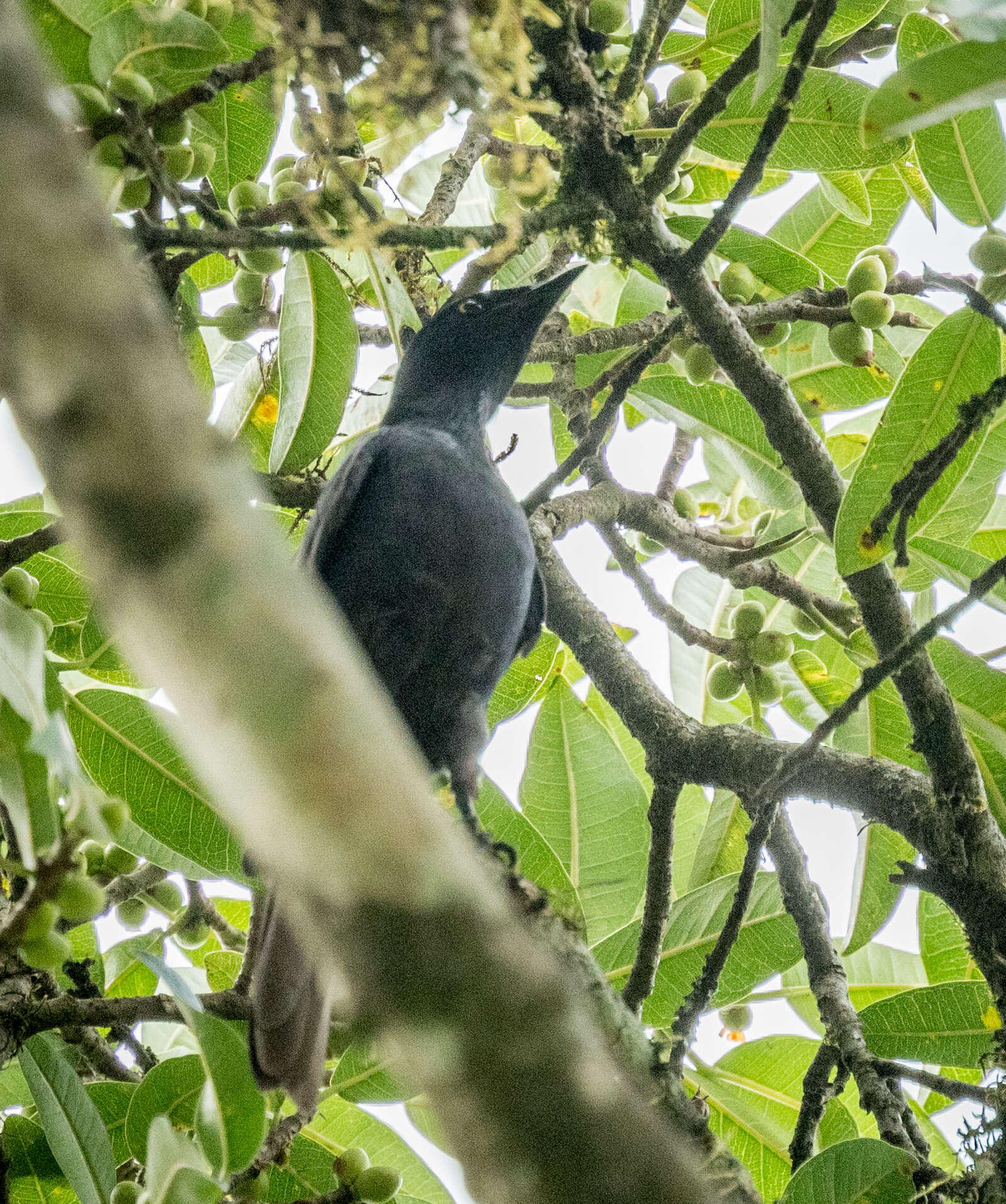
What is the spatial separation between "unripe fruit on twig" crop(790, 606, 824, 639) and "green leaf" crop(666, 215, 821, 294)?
34.6 inches

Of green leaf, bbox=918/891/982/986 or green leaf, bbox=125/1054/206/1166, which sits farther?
green leaf, bbox=918/891/982/986

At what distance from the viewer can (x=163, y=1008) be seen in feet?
7.20

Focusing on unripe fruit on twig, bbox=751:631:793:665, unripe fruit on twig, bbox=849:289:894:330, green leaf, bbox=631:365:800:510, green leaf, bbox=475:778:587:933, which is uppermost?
unripe fruit on twig, bbox=849:289:894:330

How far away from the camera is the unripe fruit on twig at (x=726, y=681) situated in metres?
3.23

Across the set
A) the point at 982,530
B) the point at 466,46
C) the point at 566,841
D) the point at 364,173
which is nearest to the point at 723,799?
the point at 566,841

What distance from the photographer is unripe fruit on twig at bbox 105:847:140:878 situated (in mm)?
2893

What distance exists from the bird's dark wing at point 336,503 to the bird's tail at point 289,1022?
94 cm

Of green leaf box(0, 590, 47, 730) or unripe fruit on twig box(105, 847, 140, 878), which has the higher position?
green leaf box(0, 590, 47, 730)

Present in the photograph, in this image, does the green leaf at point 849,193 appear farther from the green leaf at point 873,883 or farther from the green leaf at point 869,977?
the green leaf at point 869,977

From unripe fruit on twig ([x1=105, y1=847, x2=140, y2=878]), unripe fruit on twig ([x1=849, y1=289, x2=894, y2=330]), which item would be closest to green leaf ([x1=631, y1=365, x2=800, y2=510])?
unripe fruit on twig ([x1=849, y1=289, x2=894, y2=330])

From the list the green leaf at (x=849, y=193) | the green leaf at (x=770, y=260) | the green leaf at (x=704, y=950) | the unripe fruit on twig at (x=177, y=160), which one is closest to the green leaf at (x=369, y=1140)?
the green leaf at (x=704, y=950)

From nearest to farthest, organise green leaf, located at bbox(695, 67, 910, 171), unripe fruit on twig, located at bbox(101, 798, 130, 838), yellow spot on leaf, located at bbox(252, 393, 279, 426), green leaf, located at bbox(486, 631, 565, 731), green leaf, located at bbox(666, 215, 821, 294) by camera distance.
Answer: unripe fruit on twig, located at bbox(101, 798, 130, 838), green leaf, located at bbox(695, 67, 910, 171), green leaf, located at bbox(666, 215, 821, 294), yellow spot on leaf, located at bbox(252, 393, 279, 426), green leaf, located at bbox(486, 631, 565, 731)

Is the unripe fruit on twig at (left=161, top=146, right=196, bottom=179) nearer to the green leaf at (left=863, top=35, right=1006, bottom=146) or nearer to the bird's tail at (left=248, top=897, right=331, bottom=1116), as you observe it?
the green leaf at (left=863, top=35, right=1006, bottom=146)

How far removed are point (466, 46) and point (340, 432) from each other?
1.89 m
